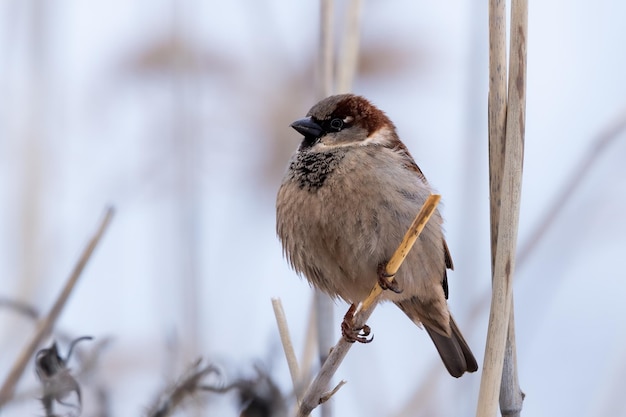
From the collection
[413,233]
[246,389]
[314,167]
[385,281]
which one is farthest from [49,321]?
[314,167]

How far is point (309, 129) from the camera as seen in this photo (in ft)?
7.35

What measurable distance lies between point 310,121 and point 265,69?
0.51m

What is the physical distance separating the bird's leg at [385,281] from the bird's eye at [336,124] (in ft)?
1.45

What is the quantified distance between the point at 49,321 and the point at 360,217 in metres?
0.82

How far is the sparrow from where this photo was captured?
78.5 inches

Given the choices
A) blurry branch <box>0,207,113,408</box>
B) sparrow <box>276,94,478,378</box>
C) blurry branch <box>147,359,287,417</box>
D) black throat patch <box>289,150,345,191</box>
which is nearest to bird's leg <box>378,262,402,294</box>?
sparrow <box>276,94,478,378</box>

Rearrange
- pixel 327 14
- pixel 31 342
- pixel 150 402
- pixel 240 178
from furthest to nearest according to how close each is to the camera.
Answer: pixel 240 178, pixel 327 14, pixel 31 342, pixel 150 402

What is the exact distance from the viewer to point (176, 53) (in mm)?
2535

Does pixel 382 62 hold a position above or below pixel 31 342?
above

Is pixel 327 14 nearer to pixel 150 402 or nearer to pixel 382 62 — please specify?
pixel 382 62

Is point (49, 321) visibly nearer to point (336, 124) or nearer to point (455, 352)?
point (336, 124)

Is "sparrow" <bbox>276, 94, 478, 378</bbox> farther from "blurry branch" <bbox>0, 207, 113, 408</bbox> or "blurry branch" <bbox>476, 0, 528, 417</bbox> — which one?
"blurry branch" <bbox>0, 207, 113, 408</bbox>

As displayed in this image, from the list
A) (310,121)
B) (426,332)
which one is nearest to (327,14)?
(310,121)

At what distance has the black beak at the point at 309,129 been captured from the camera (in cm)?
224
